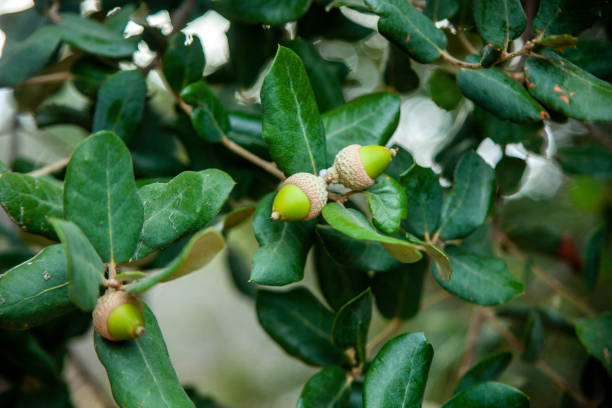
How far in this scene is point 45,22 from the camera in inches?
36.5

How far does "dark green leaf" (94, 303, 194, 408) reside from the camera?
0.54 meters

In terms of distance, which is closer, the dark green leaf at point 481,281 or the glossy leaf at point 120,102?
the dark green leaf at point 481,281

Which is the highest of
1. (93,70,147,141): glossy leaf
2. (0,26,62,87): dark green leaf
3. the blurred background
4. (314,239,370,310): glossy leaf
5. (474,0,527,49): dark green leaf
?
(474,0,527,49): dark green leaf

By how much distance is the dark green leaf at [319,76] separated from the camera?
816mm

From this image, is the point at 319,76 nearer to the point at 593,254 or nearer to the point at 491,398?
the point at 491,398

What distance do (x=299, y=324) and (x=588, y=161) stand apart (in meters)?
0.79

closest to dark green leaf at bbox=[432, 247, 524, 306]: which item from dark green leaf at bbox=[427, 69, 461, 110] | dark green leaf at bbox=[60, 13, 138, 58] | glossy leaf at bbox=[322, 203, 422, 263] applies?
glossy leaf at bbox=[322, 203, 422, 263]

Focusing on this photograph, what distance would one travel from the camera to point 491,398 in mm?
673

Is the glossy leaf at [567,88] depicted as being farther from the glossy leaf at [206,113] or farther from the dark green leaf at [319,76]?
the glossy leaf at [206,113]

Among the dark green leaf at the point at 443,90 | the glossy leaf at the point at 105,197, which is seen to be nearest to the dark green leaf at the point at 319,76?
the dark green leaf at the point at 443,90

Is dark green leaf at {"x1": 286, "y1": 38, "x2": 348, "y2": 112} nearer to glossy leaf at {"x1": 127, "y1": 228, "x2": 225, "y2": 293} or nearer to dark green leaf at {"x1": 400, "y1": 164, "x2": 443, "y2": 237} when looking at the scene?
dark green leaf at {"x1": 400, "y1": 164, "x2": 443, "y2": 237}

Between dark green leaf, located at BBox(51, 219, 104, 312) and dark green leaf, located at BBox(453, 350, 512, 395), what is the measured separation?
616 millimetres

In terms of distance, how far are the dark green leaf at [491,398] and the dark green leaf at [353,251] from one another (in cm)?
21

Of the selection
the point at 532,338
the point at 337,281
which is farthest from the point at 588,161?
the point at 337,281
